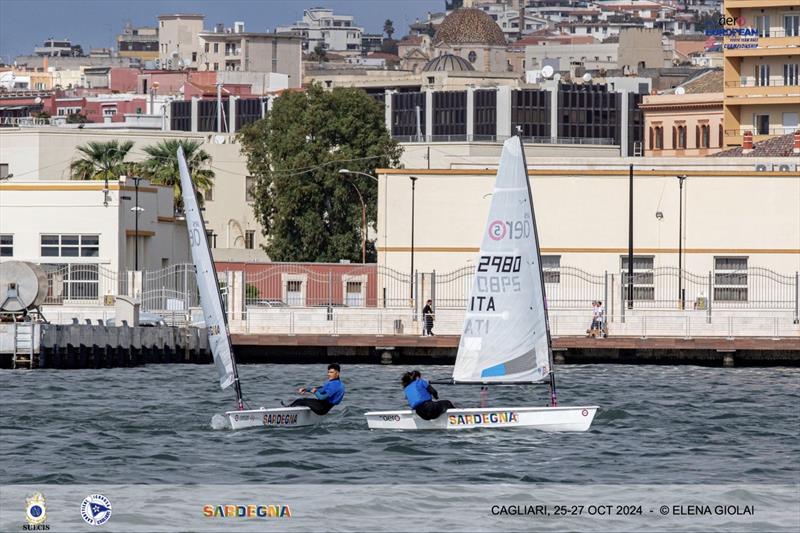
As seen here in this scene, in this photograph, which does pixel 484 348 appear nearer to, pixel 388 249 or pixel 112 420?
pixel 112 420

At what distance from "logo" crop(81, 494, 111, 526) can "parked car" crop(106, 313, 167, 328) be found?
112ft

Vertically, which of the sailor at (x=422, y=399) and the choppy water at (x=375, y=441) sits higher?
the sailor at (x=422, y=399)

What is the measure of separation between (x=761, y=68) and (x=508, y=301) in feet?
252

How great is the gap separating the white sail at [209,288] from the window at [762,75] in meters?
78.9

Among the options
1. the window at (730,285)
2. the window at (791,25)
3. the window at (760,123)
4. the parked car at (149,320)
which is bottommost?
the parked car at (149,320)

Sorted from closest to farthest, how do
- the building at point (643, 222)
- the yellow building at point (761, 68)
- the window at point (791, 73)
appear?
1. the building at point (643, 222)
2. the yellow building at point (761, 68)
3. the window at point (791, 73)

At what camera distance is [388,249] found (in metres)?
78.6

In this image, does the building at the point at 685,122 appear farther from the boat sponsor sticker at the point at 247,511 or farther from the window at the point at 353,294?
the boat sponsor sticker at the point at 247,511

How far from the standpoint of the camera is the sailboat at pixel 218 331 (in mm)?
39188

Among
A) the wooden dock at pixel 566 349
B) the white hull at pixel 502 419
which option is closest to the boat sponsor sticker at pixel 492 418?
the white hull at pixel 502 419

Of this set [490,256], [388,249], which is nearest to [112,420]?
[490,256]

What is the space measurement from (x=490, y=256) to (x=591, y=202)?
36.7 metres

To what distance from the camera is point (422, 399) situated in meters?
38.6

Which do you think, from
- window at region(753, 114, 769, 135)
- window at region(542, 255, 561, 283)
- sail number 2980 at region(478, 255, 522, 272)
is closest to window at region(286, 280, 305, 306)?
window at region(542, 255, 561, 283)
